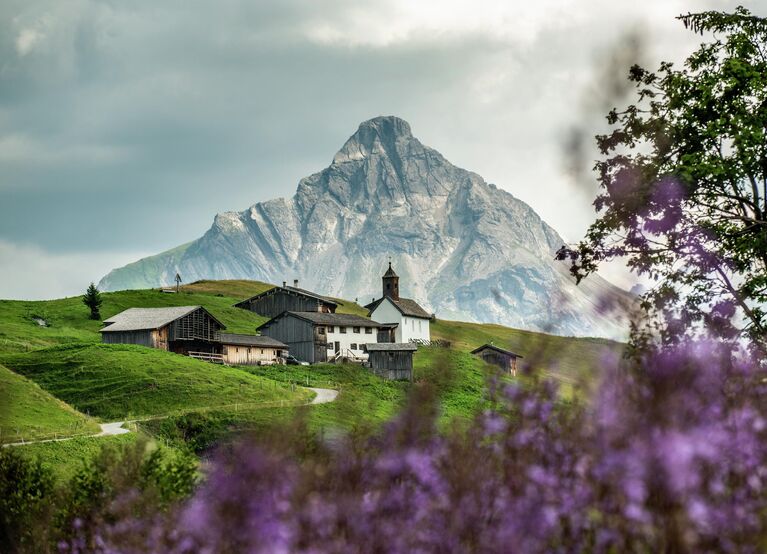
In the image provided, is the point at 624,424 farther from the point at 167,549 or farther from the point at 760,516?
the point at 167,549

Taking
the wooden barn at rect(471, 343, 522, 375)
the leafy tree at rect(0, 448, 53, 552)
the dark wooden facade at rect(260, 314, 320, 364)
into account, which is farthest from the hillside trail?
the wooden barn at rect(471, 343, 522, 375)

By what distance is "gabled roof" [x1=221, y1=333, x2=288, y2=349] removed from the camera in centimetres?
8131

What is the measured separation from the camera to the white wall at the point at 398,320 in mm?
107500

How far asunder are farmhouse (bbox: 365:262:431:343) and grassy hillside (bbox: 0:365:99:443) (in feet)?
211

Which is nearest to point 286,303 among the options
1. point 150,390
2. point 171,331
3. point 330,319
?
point 330,319

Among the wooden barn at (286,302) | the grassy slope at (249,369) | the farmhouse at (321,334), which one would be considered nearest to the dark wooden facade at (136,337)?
the grassy slope at (249,369)

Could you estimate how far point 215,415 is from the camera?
43.8 meters

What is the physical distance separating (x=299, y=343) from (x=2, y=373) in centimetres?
4193

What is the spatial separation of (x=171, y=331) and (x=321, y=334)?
1819cm

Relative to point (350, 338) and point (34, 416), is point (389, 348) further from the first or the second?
point (34, 416)

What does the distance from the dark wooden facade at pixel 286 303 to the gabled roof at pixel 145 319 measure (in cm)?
2069

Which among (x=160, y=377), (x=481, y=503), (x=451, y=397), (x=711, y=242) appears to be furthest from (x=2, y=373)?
(x=481, y=503)

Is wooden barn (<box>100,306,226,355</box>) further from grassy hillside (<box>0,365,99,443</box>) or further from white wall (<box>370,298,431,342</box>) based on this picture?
white wall (<box>370,298,431,342</box>)

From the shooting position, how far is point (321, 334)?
287 ft
